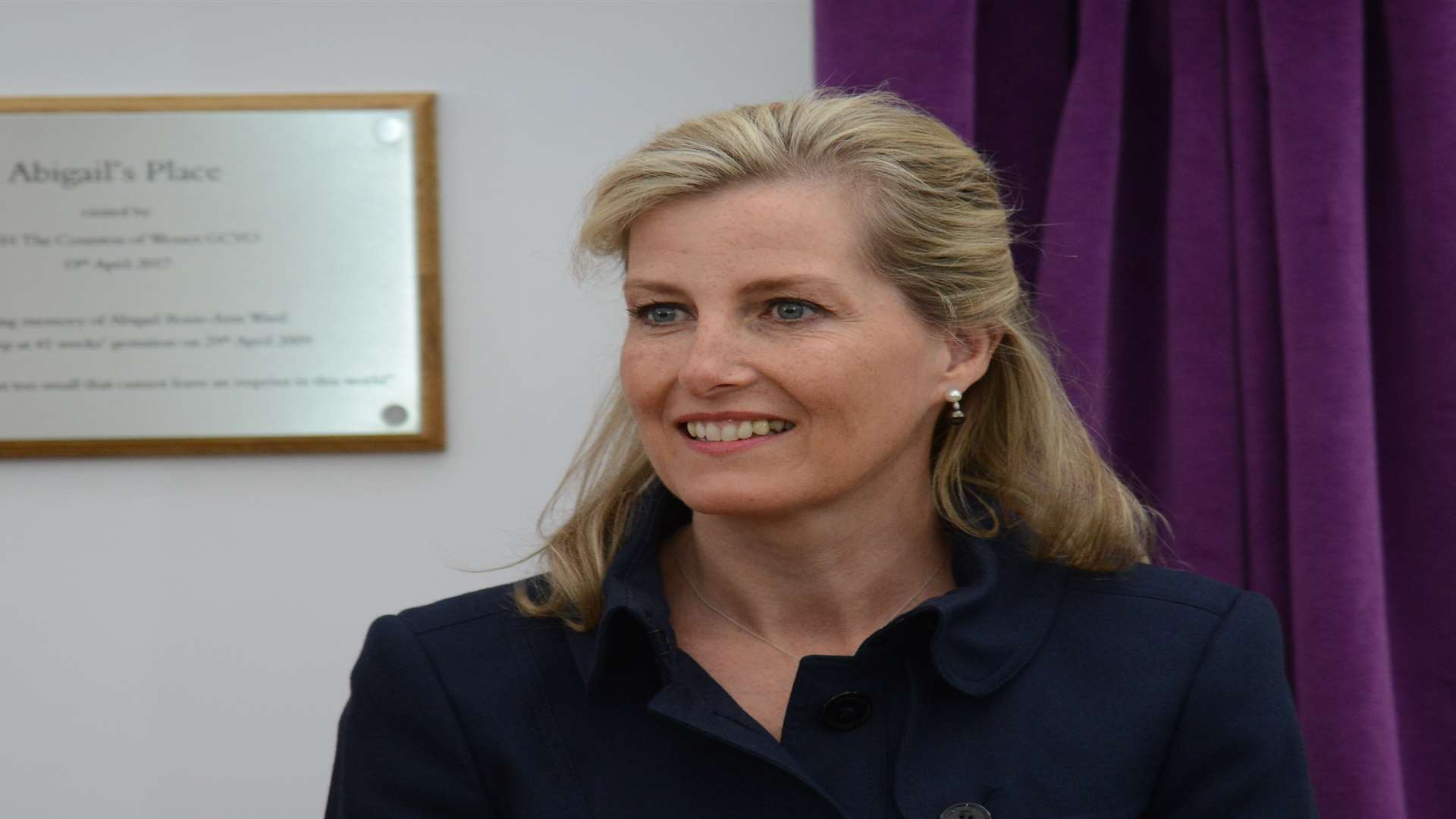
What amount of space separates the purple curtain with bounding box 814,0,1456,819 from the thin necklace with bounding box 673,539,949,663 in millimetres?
403

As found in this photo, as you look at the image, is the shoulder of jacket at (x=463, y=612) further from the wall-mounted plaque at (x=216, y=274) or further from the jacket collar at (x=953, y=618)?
the wall-mounted plaque at (x=216, y=274)

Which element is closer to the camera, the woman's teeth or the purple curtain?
the woman's teeth

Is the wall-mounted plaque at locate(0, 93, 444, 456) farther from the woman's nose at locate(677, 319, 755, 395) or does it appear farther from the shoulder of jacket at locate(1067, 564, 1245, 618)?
the shoulder of jacket at locate(1067, 564, 1245, 618)

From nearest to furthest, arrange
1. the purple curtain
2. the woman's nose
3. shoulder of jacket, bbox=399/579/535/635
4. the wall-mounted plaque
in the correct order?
the woman's nose → shoulder of jacket, bbox=399/579/535/635 → the purple curtain → the wall-mounted plaque

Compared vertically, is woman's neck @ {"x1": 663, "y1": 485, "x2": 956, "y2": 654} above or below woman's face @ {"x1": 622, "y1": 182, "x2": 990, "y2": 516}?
below

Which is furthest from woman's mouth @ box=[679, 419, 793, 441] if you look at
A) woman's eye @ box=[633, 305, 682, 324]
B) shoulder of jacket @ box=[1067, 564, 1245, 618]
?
shoulder of jacket @ box=[1067, 564, 1245, 618]

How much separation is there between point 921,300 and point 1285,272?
1.78 feet

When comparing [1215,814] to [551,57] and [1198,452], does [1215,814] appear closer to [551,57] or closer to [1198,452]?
[1198,452]

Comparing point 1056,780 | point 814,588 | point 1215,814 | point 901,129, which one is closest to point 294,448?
point 814,588

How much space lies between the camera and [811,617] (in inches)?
53.4

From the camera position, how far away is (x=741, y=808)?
123 centimetres

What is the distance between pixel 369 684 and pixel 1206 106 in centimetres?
112

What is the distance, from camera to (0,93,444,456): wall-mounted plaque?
182cm

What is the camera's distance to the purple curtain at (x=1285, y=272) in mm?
1610
